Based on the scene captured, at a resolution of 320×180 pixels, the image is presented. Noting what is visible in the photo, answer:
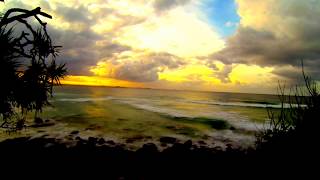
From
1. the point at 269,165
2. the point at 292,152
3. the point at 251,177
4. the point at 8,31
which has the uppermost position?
the point at 8,31

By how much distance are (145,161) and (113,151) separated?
2647 millimetres

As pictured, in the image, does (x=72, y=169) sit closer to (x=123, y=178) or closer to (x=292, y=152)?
(x=123, y=178)

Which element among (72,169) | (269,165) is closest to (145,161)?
(72,169)

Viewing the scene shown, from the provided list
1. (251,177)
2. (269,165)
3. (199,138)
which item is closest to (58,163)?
(251,177)

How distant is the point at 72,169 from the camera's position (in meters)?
11.2

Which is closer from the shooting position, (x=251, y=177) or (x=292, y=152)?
(x=292, y=152)

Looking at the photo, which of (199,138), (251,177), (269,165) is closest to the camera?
(269,165)

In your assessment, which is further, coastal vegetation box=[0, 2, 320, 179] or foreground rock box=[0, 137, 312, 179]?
foreground rock box=[0, 137, 312, 179]

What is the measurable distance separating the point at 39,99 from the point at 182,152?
889cm

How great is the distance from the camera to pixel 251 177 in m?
7.48

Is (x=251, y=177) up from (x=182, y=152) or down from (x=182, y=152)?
up

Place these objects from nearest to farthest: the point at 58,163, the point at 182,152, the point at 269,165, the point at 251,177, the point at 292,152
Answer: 1. the point at 292,152
2. the point at 269,165
3. the point at 251,177
4. the point at 58,163
5. the point at 182,152

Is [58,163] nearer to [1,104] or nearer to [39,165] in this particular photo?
[39,165]

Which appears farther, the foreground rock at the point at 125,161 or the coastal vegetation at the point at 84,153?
the foreground rock at the point at 125,161
